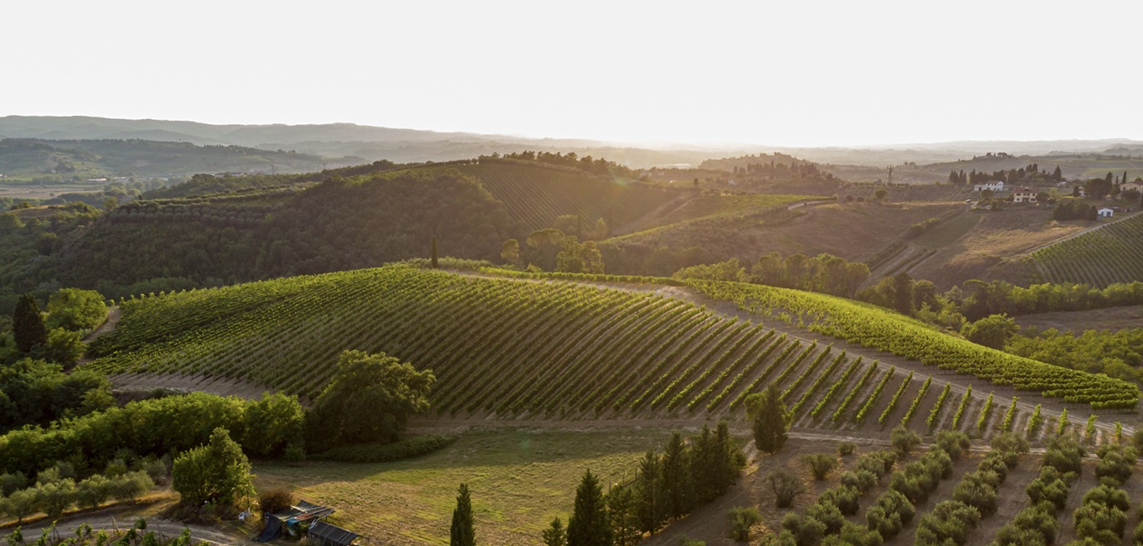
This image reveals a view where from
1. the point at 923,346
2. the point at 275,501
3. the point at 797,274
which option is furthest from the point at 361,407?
the point at 797,274

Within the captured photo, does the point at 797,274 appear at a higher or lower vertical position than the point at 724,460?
higher

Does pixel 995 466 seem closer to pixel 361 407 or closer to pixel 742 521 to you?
pixel 742 521

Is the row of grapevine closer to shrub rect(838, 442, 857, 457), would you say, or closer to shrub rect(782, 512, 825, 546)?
shrub rect(838, 442, 857, 457)

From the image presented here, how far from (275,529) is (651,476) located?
17029mm

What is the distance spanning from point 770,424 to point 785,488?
6363 mm

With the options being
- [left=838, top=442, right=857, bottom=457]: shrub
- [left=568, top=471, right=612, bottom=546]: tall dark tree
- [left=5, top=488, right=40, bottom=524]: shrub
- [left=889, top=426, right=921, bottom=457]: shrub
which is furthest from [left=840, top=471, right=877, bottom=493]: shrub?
[left=5, top=488, right=40, bottom=524]: shrub

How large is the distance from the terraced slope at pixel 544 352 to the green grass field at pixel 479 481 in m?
5.35

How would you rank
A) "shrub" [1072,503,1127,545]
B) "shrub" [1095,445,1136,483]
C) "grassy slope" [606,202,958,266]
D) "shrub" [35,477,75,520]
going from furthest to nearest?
"grassy slope" [606,202,958,266], "shrub" [1095,445,1136,483], "shrub" [35,477,75,520], "shrub" [1072,503,1127,545]

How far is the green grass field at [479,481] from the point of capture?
2858 cm

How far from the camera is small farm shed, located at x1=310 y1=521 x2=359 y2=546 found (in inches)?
1037

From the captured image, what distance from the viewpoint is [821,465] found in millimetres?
31953

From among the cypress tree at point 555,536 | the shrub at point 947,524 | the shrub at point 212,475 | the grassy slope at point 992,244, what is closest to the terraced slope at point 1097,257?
the grassy slope at point 992,244

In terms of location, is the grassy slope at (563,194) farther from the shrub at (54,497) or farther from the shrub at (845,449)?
the shrub at (54,497)

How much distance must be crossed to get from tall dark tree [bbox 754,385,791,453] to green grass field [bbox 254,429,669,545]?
629 centimetres
